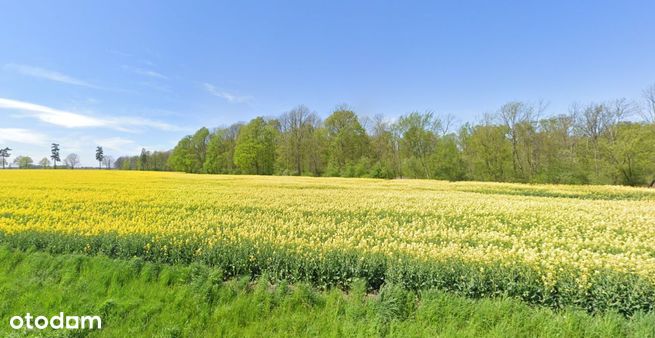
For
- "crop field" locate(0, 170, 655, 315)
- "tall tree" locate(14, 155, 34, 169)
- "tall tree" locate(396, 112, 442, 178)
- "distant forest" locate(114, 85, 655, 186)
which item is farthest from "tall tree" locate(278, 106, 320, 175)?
"tall tree" locate(14, 155, 34, 169)

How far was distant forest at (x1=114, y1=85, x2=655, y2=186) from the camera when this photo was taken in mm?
38938

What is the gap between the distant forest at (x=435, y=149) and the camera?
38.9m

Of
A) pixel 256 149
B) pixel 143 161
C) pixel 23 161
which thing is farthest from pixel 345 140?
pixel 23 161

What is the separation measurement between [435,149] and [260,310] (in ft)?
178

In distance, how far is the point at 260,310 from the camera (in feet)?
14.5

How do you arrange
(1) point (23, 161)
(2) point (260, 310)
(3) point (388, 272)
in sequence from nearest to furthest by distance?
(2) point (260, 310) < (3) point (388, 272) < (1) point (23, 161)

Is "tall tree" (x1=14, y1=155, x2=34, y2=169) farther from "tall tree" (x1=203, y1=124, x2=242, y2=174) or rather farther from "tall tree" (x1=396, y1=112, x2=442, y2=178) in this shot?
"tall tree" (x1=396, y1=112, x2=442, y2=178)

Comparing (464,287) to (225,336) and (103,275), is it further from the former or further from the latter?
(103,275)

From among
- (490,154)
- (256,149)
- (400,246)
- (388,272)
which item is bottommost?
(388,272)

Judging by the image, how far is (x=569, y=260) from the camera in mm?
5434

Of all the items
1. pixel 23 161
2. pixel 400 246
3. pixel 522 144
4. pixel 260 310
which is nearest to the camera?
pixel 260 310

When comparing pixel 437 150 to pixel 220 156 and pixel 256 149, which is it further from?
pixel 220 156

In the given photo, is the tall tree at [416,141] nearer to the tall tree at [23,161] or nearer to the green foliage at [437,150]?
the green foliage at [437,150]

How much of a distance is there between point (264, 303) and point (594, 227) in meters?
11.3
